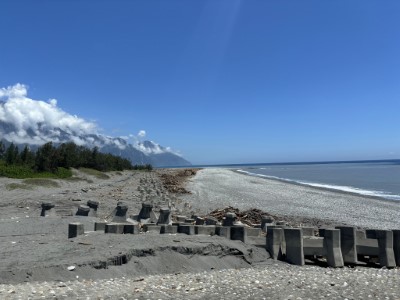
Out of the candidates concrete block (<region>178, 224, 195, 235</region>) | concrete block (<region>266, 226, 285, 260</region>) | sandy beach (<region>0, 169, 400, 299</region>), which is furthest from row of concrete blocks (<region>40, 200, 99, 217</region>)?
concrete block (<region>266, 226, 285, 260</region>)

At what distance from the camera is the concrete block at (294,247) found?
1128 cm

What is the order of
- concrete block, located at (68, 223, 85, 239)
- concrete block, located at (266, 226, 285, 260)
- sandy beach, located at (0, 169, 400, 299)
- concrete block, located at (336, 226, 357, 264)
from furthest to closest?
concrete block, located at (68, 223, 85, 239) < concrete block, located at (266, 226, 285, 260) < concrete block, located at (336, 226, 357, 264) < sandy beach, located at (0, 169, 400, 299)

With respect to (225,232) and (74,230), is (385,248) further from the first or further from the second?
(74,230)

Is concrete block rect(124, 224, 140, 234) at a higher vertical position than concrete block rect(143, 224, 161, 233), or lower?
higher

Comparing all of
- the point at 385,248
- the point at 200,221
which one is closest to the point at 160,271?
the point at 200,221

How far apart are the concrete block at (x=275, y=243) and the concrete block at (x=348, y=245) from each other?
1.71 m

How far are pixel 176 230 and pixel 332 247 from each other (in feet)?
15.9

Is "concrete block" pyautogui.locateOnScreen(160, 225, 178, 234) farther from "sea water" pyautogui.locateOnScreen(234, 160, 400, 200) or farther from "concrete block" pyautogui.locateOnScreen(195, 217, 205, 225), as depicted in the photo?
"sea water" pyautogui.locateOnScreen(234, 160, 400, 200)

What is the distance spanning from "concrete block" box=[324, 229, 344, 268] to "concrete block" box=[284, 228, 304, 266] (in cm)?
73

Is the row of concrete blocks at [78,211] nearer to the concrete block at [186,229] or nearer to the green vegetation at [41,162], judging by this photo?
the concrete block at [186,229]

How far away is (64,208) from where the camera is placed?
22.4 m

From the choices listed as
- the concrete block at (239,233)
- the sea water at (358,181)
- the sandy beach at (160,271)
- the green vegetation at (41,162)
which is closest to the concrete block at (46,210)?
the sandy beach at (160,271)

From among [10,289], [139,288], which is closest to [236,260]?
[139,288]

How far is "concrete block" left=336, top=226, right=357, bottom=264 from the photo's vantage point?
1146 cm
